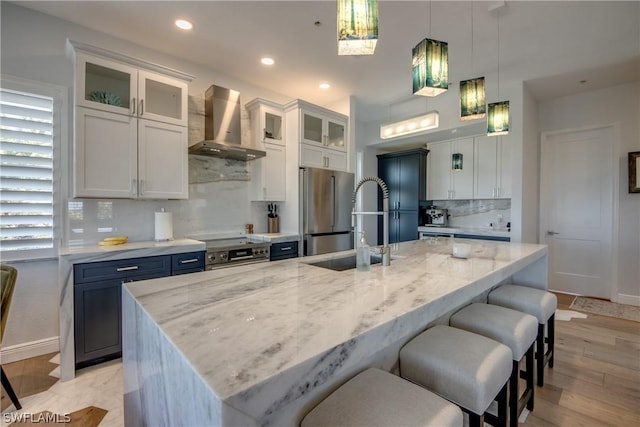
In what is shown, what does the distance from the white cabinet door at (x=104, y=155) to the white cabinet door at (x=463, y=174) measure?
14.6ft

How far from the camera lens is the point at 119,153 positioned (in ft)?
8.32

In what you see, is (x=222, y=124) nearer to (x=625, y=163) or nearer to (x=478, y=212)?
(x=478, y=212)

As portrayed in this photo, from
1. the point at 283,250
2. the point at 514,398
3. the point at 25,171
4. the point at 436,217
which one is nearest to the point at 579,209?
the point at 436,217

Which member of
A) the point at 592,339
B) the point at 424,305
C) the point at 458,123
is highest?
the point at 458,123

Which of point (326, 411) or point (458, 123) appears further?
point (458, 123)

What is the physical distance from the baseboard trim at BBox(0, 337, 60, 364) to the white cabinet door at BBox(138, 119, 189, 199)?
57.8 inches

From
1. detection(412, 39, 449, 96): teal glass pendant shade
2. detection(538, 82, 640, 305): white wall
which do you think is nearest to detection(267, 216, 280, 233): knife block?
detection(412, 39, 449, 96): teal glass pendant shade

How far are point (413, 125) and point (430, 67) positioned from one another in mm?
1028

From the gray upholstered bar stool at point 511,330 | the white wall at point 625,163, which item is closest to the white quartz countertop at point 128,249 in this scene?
the gray upholstered bar stool at point 511,330

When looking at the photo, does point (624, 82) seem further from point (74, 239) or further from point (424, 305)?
point (74, 239)

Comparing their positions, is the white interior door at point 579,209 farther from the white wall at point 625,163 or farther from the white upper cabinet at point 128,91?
the white upper cabinet at point 128,91

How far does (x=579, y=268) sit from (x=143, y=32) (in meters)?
6.15

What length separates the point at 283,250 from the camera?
3.43m

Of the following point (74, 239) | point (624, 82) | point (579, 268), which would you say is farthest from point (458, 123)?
point (74, 239)
